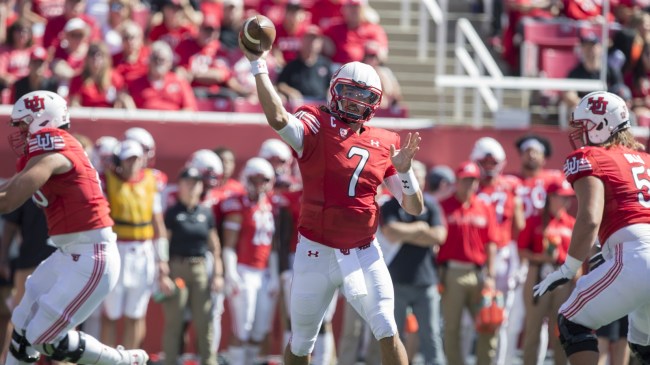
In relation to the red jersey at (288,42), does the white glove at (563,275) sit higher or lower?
lower

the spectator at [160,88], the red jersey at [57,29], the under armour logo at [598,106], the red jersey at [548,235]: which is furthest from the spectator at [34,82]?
the under armour logo at [598,106]

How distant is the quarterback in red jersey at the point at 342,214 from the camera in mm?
7848

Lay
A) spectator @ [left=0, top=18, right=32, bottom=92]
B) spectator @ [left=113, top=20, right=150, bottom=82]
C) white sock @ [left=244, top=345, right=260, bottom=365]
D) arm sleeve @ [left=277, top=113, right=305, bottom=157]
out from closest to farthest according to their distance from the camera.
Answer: arm sleeve @ [left=277, top=113, right=305, bottom=157] < white sock @ [left=244, top=345, right=260, bottom=365] < spectator @ [left=113, top=20, right=150, bottom=82] < spectator @ [left=0, top=18, right=32, bottom=92]

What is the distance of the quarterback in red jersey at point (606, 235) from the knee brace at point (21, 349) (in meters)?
3.35

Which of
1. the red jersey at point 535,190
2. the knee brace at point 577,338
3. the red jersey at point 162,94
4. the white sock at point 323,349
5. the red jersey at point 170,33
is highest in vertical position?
the red jersey at point 170,33

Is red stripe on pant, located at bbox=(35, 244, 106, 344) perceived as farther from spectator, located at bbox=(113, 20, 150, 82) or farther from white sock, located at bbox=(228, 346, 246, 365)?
spectator, located at bbox=(113, 20, 150, 82)

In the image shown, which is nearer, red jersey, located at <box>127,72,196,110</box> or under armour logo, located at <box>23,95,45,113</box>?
under armour logo, located at <box>23,95,45,113</box>

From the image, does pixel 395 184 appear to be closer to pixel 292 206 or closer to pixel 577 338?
pixel 577 338

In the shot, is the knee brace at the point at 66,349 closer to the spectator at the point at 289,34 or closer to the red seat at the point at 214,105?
the red seat at the point at 214,105

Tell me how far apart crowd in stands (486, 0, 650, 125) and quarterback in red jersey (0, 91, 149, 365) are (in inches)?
250

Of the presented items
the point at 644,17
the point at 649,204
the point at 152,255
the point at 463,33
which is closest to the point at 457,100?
the point at 463,33

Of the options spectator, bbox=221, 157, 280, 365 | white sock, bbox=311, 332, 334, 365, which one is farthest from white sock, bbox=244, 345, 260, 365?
white sock, bbox=311, 332, 334, 365

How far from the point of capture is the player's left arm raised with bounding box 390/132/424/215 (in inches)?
312

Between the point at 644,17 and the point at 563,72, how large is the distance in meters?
1.25
